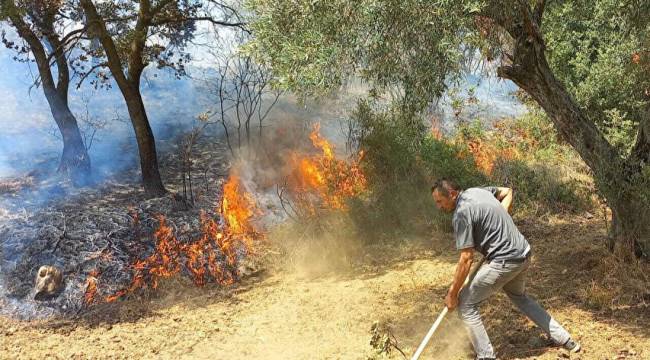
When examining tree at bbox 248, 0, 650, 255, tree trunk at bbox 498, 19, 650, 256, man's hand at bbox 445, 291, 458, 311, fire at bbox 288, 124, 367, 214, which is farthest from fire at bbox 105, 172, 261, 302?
tree trunk at bbox 498, 19, 650, 256

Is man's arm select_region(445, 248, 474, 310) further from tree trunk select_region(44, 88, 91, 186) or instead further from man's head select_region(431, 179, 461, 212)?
tree trunk select_region(44, 88, 91, 186)

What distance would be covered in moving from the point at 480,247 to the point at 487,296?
418 millimetres

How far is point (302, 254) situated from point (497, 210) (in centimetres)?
501

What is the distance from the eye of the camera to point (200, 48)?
1327 cm

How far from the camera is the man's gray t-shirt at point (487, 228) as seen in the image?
14.8 ft

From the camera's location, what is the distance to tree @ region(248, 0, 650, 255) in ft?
17.5

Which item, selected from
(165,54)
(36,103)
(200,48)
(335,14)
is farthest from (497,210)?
(36,103)

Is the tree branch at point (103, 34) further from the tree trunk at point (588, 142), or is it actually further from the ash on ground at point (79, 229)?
the tree trunk at point (588, 142)

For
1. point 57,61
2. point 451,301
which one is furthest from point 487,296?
point 57,61

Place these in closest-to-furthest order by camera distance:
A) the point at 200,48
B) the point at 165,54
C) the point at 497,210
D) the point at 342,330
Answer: the point at 497,210 < the point at 342,330 < the point at 165,54 < the point at 200,48

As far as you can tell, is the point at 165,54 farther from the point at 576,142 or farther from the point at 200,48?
the point at 576,142

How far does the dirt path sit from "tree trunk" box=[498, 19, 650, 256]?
0.66 meters

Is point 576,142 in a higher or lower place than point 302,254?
higher

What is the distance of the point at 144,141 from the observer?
10172 millimetres
